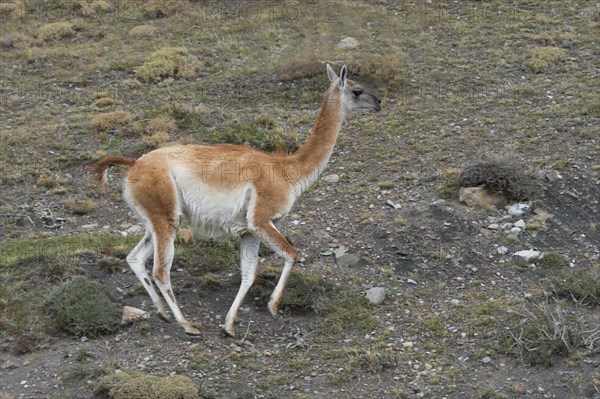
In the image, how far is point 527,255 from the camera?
455 inches

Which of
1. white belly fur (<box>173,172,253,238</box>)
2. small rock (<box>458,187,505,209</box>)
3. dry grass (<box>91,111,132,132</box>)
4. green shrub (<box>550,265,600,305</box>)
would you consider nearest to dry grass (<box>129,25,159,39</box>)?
dry grass (<box>91,111,132,132</box>)

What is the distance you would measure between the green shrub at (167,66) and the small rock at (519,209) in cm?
927

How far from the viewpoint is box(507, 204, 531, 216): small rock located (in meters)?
12.5

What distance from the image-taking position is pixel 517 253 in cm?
1165

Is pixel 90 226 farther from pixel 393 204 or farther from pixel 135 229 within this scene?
Answer: pixel 393 204

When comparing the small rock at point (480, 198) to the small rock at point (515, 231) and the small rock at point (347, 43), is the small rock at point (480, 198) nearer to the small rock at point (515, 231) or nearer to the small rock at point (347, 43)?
the small rock at point (515, 231)

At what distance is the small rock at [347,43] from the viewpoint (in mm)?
20938

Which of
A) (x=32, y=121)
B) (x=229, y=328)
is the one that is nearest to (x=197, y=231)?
(x=229, y=328)

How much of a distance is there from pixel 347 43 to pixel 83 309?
507 inches

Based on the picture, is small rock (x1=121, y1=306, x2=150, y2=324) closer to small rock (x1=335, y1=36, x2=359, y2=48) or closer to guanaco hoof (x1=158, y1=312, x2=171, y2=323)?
guanaco hoof (x1=158, y1=312, x2=171, y2=323)

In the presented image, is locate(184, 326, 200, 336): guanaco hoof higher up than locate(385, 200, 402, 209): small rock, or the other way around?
locate(184, 326, 200, 336): guanaco hoof

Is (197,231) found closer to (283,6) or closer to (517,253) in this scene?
(517,253)

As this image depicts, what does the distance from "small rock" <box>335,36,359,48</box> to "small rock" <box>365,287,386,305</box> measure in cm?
1121

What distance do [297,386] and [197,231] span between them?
2463mm
